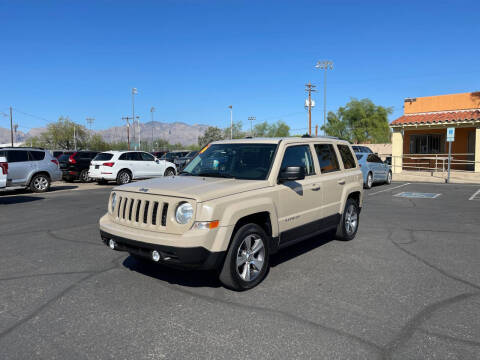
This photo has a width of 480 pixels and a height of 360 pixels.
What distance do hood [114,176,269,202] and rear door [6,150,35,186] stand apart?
1162 centimetres

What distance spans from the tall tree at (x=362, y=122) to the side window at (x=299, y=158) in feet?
207

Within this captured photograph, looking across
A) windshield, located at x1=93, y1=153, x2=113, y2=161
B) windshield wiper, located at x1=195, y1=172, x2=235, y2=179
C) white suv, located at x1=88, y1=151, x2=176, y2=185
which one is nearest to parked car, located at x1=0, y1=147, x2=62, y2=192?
white suv, located at x1=88, y1=151, x2=176, y2=185

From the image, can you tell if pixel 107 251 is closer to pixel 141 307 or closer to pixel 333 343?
pixel 141 307

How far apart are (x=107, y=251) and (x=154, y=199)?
226 centimetres

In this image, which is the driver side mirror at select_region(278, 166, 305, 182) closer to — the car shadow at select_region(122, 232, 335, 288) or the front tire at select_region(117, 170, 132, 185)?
the car shadow at select_region(122, 232, 335, 288)

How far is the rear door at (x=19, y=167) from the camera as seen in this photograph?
1432 centimetres

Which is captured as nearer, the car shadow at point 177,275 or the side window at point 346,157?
the car shadow at point 177,275

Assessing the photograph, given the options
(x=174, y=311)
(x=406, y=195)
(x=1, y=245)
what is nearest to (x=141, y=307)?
(x=174, y=311)

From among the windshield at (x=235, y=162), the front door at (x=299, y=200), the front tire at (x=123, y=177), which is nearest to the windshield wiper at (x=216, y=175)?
the windshield at (x=235, y=162)

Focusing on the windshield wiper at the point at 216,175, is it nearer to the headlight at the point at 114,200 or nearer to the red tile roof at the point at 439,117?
the headlight at the point at 114,200

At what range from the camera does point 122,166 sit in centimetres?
1808

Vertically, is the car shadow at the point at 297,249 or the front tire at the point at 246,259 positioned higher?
the front tire at the point at 246,259

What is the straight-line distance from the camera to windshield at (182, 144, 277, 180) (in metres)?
5.12

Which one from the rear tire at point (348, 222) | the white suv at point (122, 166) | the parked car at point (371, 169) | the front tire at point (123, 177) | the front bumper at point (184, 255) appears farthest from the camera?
the front tire at point (123, 177)
